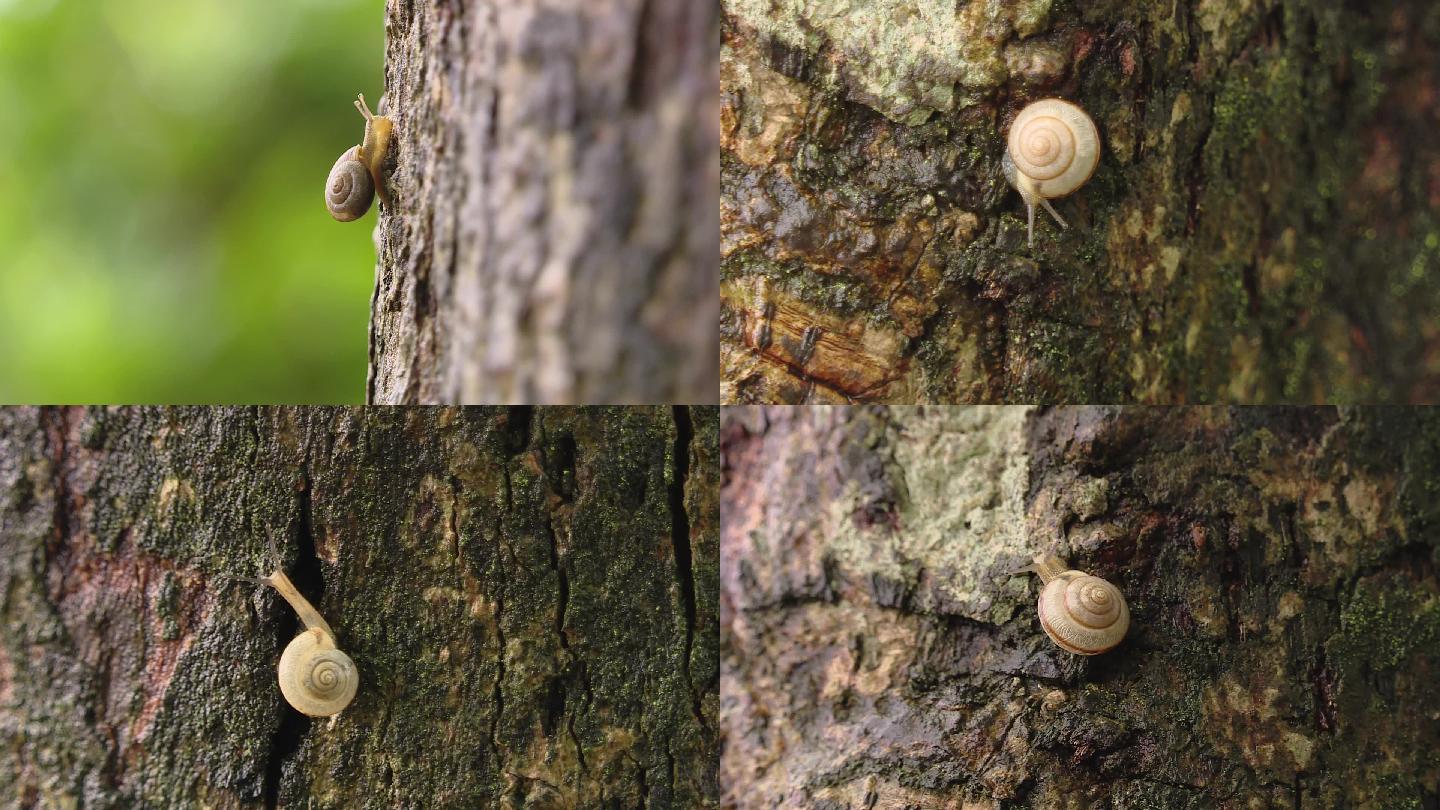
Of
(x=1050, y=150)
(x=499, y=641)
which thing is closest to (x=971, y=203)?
(x=1050, y=150)

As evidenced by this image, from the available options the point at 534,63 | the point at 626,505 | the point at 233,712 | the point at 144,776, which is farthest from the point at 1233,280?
the point at 144,776

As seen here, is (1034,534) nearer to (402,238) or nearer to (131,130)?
(402,238)

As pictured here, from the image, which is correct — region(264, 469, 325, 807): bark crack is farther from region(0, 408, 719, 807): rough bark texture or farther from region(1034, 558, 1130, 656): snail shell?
region(1034, 558, 1130, 656): snail shell

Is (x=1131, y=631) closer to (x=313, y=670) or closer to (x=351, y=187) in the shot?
(x=313, y=670)

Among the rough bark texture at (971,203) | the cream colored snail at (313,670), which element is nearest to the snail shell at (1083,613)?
A: the rough bark texture at (971,203)

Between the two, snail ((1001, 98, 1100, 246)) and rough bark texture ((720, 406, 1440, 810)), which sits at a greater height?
snail ((1001, 98, 1100, 246))

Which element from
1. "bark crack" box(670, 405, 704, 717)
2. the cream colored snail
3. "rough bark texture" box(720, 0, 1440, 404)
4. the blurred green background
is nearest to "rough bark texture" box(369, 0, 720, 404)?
"bark crack" box(670, 405, 704, 717)
